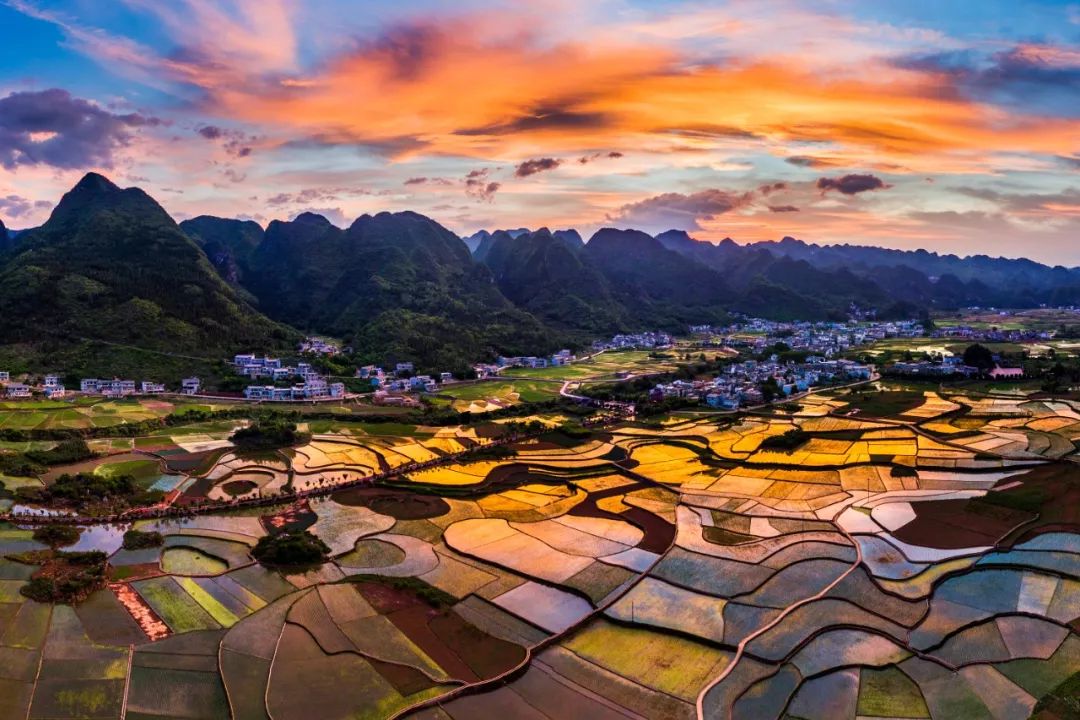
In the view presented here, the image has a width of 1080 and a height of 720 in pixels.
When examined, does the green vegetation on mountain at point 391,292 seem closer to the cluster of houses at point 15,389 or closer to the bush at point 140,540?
the cluster of houses at point 15,389

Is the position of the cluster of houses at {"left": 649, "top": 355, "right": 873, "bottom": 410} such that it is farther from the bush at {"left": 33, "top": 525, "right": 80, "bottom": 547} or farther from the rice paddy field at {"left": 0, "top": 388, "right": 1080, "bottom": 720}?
the bush at {"left": 33, "top": 525, "right": 80, "bottom": 547}

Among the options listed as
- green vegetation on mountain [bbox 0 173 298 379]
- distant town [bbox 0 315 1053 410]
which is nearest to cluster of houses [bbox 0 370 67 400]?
distant town [bbox 0 315 1053 410]

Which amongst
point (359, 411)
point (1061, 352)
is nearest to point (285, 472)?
point (359, 411)

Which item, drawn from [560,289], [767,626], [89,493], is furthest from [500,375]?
[560,289]

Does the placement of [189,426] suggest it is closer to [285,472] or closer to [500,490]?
[285,472]

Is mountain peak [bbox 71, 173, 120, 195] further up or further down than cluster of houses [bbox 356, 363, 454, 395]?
further up

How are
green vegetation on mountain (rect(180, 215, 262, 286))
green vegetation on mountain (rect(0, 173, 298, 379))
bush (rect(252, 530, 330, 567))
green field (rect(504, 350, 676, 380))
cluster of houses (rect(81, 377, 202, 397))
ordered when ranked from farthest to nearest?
1. green vegetation on mountain (rect(180, 215, 262, 286))
2. green field (rect(504, 350, 676, 380))
3. green vegetation on mountain (rect(0, 173, 298, 379))
4. cluster of houses (rect(81, 377, 202, 397))
5. bush (rect(252, 530, 330, 567))

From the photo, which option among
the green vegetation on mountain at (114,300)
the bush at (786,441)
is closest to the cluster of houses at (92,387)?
the green vegetation on mountain at (114,300)
